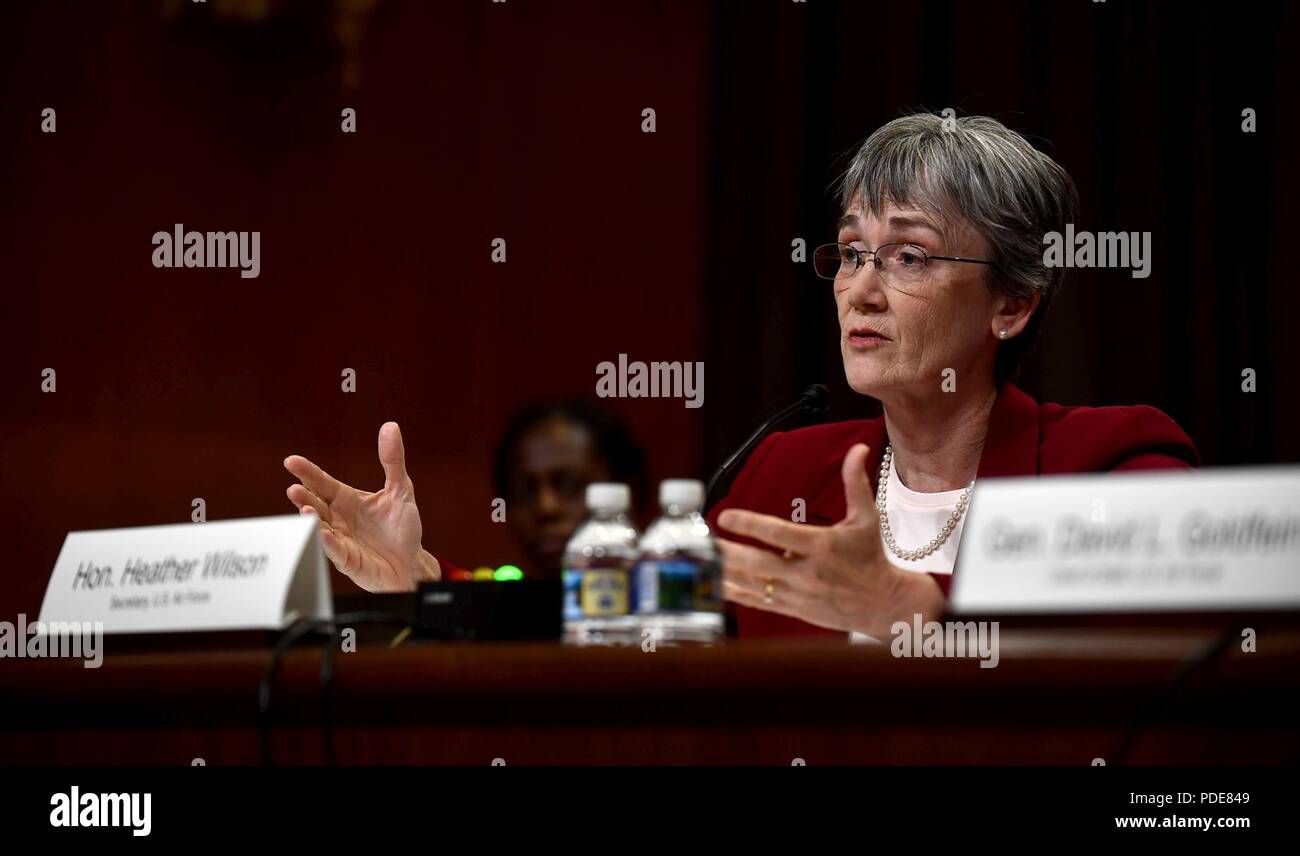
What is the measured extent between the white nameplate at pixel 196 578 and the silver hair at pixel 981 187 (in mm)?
1013

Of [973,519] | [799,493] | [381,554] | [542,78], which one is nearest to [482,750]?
[973,519]

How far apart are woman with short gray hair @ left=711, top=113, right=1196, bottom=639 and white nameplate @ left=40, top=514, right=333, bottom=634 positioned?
2.50 ft

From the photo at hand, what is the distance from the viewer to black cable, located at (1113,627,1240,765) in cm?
88

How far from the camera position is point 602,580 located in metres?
1.20

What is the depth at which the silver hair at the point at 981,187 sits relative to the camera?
1.93 meters

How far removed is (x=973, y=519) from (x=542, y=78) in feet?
9.59

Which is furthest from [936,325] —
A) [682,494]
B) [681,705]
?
[681,705]

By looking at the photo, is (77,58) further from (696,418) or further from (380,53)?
(696,418)

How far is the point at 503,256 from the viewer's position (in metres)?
3.64

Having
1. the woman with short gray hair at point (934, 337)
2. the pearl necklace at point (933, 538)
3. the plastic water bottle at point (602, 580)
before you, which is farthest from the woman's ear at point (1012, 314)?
the plastic water bottle at point (602, 580)

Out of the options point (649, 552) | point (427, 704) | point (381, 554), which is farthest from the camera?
point (381, 554)

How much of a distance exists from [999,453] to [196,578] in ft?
3.36

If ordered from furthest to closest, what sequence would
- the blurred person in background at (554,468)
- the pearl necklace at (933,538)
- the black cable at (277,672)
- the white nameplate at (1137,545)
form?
the blurred person in background at (554,468), the pearl necklace at (933,538), the black cable at (277,672), the white nameplate at (1137,545)

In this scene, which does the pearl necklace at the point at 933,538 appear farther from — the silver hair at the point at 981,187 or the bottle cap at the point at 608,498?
the bottle cap at the point at 608,498
